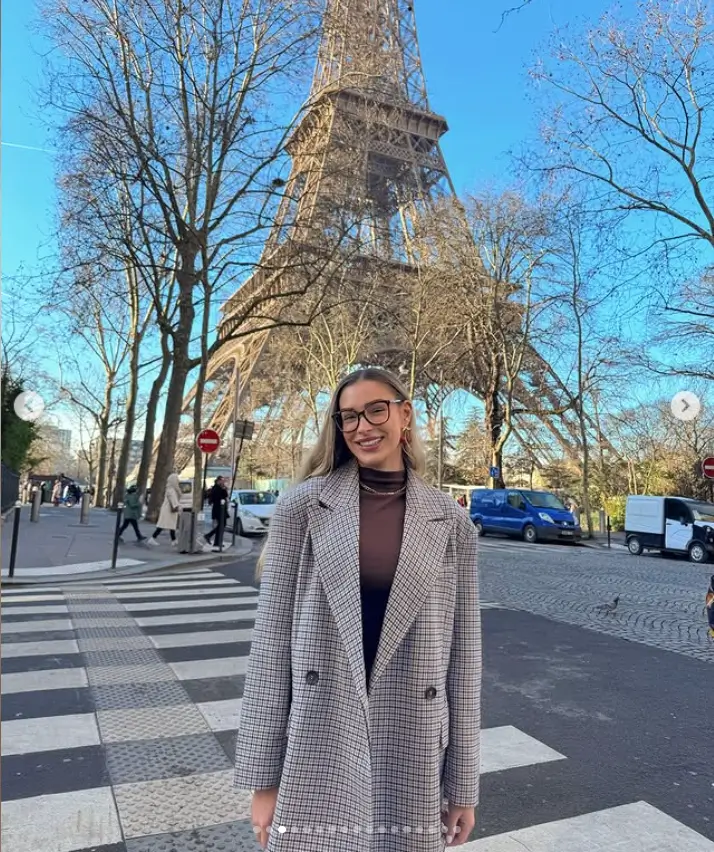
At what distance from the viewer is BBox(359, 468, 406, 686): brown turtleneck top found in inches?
69.4

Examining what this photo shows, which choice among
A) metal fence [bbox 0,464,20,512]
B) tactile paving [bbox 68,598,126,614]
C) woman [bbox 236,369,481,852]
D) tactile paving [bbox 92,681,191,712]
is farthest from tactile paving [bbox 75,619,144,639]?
metal fence [bbox 0,464,20,512]

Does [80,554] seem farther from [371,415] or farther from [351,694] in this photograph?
[351,694]

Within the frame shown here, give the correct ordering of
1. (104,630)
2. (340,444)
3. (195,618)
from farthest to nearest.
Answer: (195,618)
(104,630)
(340,444)

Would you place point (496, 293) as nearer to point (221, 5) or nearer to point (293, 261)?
point (293, 261)

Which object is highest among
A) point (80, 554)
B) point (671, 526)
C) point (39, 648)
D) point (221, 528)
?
point (671, 526)

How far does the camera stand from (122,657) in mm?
5570

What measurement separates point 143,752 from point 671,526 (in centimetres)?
1868

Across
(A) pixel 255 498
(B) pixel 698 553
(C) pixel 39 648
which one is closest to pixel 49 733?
(C) pixel 39 648

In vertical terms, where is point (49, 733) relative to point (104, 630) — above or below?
above

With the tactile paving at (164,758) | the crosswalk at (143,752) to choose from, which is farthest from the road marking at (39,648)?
the tactile paving at (164,758)

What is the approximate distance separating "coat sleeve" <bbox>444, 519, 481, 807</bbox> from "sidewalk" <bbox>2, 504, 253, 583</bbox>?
9.25 meters

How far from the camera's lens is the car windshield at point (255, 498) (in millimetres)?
21375

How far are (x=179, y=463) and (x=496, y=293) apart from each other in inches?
1057

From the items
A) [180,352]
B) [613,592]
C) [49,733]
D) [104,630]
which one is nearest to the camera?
[49,733]
